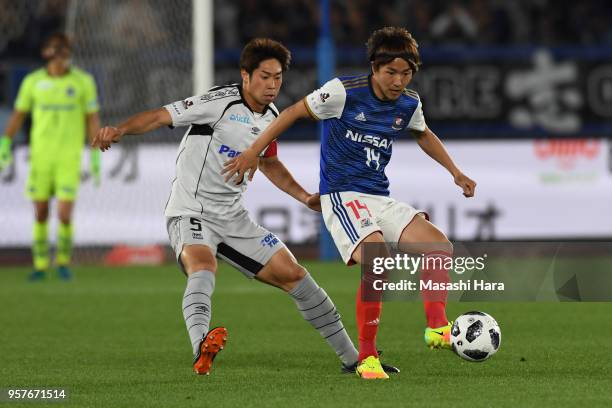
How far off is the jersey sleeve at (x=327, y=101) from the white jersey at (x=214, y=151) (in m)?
0.57

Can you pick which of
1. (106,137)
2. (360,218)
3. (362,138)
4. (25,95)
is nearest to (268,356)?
(360,218)

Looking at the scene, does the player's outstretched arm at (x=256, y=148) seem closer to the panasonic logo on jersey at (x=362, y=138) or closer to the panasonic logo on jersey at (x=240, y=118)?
the panasonic logo on jersey at (x=362, y=138)

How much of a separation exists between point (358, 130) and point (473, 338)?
1182 millimetres

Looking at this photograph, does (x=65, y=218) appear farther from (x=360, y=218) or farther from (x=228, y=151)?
(x=360, y=218)

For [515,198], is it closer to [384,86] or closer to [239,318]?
[239,318]

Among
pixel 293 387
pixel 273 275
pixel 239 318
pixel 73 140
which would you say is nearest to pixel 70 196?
pixel 73 140

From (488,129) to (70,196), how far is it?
20.2 ft

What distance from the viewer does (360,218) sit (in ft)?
23.1

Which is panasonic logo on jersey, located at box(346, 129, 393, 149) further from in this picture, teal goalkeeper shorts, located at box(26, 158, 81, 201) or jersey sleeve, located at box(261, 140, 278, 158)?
teal goalkeeper shorts, located at box(26, 158, 81, 201)

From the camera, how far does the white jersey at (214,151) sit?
7402 mm

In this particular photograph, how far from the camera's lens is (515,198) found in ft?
55.6

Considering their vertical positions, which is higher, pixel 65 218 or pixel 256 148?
pixel 256 148

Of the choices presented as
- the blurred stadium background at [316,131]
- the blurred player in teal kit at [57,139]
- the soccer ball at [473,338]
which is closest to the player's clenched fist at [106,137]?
the soccer ball at [473,338]

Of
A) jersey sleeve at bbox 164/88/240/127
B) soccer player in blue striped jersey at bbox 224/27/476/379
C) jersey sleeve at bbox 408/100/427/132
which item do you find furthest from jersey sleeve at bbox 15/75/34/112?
jersey sleeve at bbox 408/100/427/132
